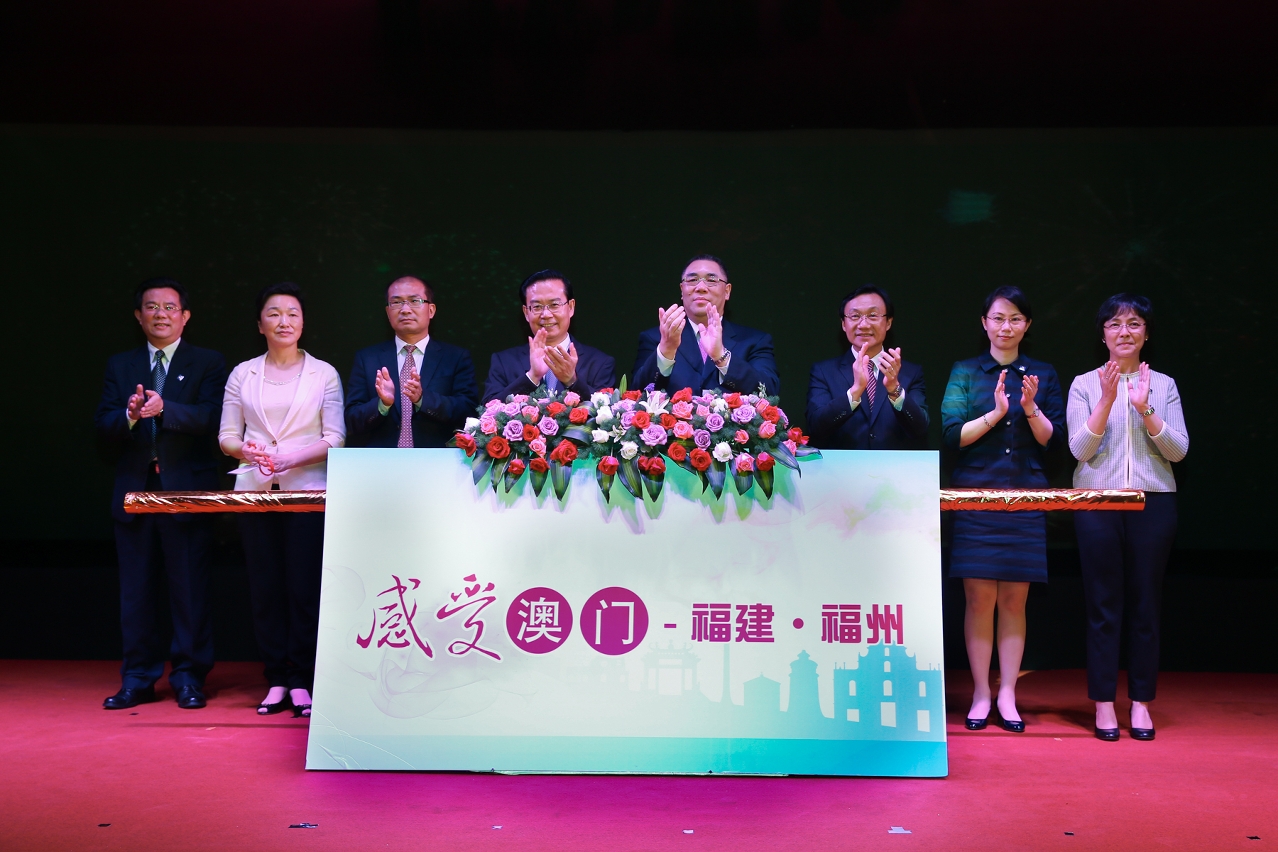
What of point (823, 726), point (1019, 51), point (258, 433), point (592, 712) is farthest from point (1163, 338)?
point (258, 433)

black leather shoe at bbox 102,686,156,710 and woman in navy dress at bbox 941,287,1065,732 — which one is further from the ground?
woman in navy dress at bbox 941,287,1065,732

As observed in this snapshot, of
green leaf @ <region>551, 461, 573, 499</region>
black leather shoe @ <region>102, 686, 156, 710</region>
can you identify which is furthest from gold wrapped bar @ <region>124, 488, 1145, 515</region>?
black leather shoe @ <region>102, 686, 156, 710</region>

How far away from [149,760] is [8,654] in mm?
2391

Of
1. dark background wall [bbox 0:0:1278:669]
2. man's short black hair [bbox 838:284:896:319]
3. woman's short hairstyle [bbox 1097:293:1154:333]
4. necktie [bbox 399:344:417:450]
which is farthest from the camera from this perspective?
dark background wall [bbox 0:0:1278:669]

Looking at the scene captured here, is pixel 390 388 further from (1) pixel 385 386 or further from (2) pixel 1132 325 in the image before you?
A: (2) pixel 1132 325

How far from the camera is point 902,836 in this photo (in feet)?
8.39

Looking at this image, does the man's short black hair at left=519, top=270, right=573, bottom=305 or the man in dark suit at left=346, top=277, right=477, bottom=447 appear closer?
the man's short black hair at left=519, top=270, right=573, bottom=305

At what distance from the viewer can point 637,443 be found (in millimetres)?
3068

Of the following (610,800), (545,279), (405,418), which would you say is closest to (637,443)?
(610,800)

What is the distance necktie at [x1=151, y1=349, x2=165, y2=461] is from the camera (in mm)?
4180

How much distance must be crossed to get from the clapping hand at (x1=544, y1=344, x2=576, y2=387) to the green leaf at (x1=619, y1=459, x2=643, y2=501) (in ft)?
2.02

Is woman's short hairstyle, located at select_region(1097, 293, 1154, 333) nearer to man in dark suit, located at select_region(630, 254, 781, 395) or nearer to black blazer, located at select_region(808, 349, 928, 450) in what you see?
black blazer, located at select_region(808, 349, 928, 450)

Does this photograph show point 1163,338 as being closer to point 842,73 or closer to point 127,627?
point 842,73

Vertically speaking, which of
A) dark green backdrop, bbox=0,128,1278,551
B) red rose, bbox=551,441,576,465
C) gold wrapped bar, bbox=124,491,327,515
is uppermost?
dark green backdrop, bbox=0,128,1278,551
